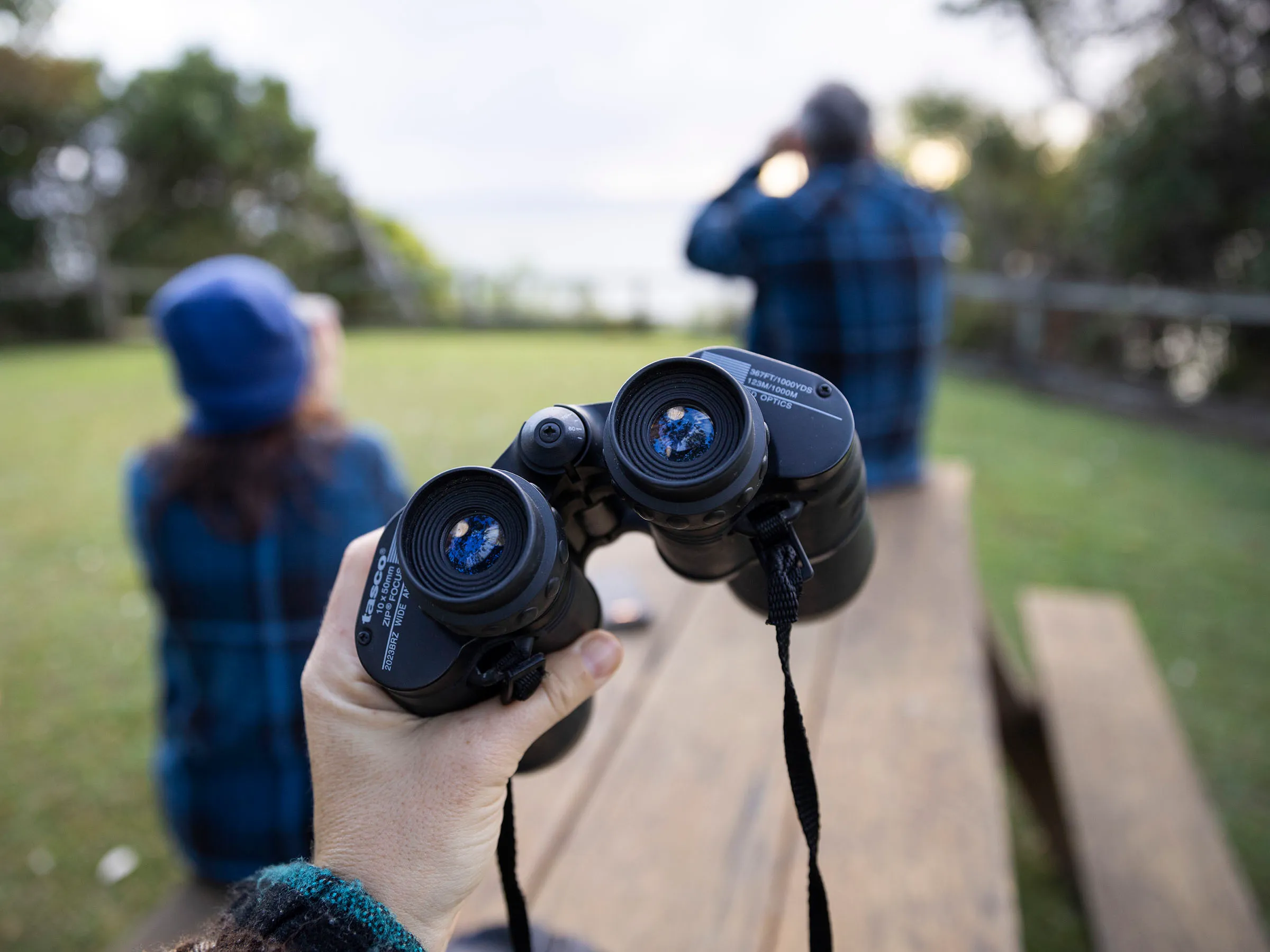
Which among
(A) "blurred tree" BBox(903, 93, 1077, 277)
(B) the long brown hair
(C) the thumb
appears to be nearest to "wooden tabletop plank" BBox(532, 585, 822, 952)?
(C) the thumb

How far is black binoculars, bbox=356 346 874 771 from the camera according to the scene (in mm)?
750

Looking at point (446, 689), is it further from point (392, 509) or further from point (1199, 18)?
point (1199, 18)

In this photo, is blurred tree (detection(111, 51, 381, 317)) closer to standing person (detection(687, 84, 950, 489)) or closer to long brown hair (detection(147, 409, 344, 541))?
standing person (detection(687, 84, 950, 489))

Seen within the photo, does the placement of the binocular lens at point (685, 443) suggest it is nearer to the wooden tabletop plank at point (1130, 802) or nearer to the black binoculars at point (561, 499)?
the black binoculars at point (561, 499)

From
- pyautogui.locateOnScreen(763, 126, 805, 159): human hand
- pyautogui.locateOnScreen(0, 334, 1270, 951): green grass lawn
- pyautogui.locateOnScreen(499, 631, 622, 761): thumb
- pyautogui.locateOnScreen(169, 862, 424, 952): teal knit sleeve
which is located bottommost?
pyautogui.locateOnScreen(0, 334, 1270, 951): green grass lawn

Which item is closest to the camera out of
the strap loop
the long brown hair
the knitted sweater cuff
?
the knitted sweater cuff

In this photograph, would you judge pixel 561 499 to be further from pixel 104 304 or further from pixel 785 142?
pixel 104 304

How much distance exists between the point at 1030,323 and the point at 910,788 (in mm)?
8631

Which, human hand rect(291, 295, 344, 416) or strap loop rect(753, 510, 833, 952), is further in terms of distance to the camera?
human hand rect(291, 295, 344, 416)

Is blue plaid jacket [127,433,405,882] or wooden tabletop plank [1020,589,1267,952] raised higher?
blue plaid jacket [127,433,405,882]

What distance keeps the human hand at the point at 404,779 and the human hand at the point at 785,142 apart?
217 cm

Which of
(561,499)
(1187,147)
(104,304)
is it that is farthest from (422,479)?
(104,304)

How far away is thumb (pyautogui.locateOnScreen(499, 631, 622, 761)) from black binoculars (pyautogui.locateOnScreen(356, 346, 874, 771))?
18mm

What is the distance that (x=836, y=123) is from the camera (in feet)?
8.11
